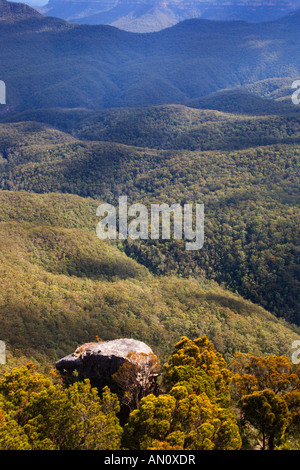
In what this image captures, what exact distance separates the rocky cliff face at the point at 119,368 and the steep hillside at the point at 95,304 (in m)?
19.6

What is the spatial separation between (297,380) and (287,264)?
297 ft

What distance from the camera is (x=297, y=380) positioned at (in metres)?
44.3

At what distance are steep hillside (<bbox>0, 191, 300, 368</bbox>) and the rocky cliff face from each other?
19607 mm

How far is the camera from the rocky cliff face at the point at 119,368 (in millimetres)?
41344

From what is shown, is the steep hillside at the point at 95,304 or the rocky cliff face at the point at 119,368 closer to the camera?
the rocky cliff face at the point at 119,368

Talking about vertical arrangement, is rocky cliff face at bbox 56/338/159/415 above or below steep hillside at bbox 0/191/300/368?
above

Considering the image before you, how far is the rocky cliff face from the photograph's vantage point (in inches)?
1628

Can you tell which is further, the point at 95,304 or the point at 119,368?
the point at 95,304

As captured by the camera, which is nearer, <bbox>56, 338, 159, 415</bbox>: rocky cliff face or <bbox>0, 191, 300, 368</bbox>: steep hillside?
<bbox>56, 338, 159, 415</bbox>: rocky cliff face

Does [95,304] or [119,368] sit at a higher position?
[119,368]

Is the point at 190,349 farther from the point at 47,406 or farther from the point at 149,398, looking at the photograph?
the point at 47,406

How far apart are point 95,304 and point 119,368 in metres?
54.9

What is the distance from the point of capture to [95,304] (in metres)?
96.1
